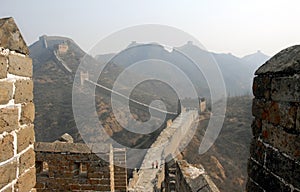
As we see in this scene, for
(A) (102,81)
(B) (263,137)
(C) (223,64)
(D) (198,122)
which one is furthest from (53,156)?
(C) (223,64)

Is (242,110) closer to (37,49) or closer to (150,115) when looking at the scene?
(150,115)

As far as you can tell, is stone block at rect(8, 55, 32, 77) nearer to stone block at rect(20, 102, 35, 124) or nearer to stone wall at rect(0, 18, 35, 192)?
stone wall at rect(0, 18, 35, 192)

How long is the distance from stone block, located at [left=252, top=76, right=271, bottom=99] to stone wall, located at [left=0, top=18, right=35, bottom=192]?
1.61 m

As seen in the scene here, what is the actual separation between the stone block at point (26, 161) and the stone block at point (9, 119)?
0.25m

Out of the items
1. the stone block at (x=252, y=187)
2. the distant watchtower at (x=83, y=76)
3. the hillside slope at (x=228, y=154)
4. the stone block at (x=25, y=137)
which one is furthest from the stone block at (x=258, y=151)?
the distant watchtower at (x=83, y=76)

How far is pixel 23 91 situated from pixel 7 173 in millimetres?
547

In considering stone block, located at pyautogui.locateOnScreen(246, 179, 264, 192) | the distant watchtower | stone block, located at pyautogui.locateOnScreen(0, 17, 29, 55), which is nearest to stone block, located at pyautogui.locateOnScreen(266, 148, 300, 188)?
stone block, located at pyautogui.locateOnScreen(246, 179, 264, 192)

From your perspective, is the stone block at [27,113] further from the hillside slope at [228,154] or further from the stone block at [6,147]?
the hillside slope at [228,154]

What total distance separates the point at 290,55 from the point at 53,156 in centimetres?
312

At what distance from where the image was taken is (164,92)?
54562 millimetres

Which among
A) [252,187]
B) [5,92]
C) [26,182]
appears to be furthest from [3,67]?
[252,187]

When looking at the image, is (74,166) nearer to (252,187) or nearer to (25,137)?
(25,137)

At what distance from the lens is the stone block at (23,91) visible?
69.7 inches

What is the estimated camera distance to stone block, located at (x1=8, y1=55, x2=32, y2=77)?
1691 mm
